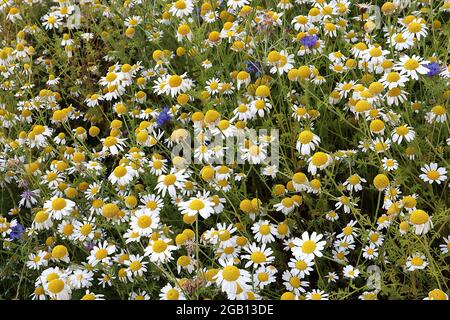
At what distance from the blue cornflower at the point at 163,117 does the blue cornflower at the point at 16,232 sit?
85 cm

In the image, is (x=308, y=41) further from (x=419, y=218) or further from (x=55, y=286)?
(x=55, y=286)

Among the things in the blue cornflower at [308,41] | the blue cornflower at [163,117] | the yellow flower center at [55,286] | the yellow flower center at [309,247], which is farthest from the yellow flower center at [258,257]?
the blue cornflower at [308,41]

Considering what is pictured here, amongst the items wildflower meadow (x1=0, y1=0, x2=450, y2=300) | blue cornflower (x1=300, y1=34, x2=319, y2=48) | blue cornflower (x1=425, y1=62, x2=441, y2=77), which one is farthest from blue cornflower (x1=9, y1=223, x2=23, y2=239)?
blue cornflower (x1=425, y1=62, x2=441, y2=77)

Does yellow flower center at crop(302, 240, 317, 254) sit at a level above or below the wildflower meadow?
below

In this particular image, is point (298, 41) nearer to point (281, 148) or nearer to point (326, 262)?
point (281, 148)

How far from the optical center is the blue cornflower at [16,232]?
8.55ft

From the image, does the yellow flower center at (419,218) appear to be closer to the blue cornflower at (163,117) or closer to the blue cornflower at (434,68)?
the blue cornflower at (434,68)

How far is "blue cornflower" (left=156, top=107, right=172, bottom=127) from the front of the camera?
298cm

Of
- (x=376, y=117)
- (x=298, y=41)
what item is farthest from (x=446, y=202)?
(x=298, y=41)

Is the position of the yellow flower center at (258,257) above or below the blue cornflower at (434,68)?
below

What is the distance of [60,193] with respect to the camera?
2658 mm

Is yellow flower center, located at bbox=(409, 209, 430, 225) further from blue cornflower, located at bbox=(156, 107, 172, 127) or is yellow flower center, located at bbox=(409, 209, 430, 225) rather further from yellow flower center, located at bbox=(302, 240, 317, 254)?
blue cornflower, located at bbox=(156, 107, 172, 127)

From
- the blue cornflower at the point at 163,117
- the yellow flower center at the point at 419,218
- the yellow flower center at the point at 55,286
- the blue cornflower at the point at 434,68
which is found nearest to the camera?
the yellow flower center at the point at 419,218
